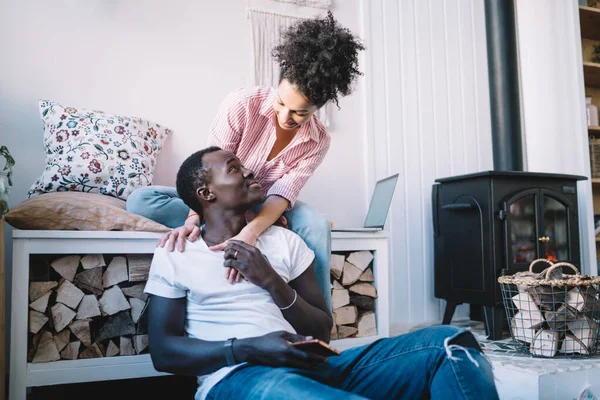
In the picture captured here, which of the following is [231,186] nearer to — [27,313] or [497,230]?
[27,313]

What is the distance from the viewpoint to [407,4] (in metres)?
3.26

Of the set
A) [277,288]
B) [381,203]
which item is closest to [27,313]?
[277,288]

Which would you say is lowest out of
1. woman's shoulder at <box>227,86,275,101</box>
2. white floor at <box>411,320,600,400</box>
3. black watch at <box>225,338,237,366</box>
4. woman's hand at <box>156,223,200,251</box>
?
white floor at <box>411,320,600,400</box>

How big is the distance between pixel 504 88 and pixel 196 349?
271 centimetres

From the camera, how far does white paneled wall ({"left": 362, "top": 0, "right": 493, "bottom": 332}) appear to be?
3.12 metres

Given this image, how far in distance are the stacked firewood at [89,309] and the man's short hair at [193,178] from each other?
0.44 metres

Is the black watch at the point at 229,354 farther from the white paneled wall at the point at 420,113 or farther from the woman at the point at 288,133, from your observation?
the white paneled wall at the point at 420,113

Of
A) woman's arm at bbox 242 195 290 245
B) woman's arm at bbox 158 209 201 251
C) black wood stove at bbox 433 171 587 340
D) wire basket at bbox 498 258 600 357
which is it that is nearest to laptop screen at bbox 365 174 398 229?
black wood stove at bbox 433 171 587 340

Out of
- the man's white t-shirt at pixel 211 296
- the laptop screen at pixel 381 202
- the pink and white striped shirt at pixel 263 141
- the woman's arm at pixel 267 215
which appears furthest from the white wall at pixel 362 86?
the man's white t-shirt at pixel 211 296

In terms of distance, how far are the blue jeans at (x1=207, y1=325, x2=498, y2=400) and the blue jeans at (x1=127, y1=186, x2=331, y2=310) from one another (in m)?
0.58

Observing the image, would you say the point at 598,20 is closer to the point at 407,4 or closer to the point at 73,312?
the point at 407,4

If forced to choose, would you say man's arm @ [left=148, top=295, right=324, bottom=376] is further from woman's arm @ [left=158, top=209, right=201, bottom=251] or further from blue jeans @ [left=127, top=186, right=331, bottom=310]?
blue jeans @ [left=127, top=186, right=331, bottom=310]

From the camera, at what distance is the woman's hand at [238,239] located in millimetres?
1295

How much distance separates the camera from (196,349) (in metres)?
1.16
